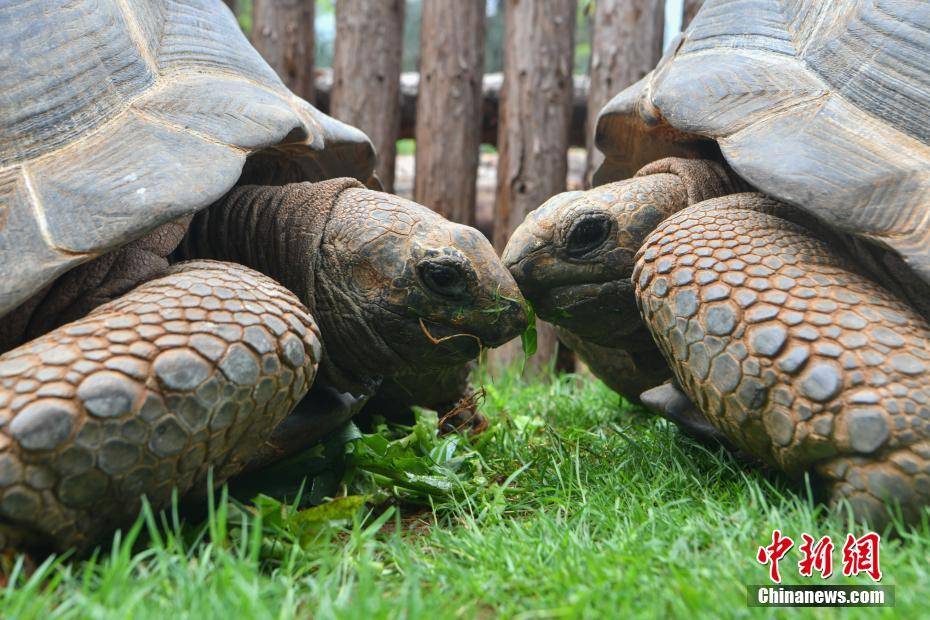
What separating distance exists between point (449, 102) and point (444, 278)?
315 cm

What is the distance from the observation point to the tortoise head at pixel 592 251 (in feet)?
8.73

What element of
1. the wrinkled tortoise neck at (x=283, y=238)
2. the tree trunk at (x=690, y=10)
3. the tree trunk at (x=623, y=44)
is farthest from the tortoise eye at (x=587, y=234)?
the tree trunk at (x=690, y=10)

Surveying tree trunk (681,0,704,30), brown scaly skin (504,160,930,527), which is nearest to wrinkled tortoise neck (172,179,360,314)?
brown scaly skin (504,160,930,527)

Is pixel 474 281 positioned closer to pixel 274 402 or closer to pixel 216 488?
pixel 274 402

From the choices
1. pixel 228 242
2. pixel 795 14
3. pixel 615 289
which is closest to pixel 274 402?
pixel 228 242

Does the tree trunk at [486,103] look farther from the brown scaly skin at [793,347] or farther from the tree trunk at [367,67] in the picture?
the brown scaly skin at [793,347]

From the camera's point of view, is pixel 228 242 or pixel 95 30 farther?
pixel 228 242

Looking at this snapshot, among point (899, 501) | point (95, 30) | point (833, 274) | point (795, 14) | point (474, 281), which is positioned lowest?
point (899, 501)

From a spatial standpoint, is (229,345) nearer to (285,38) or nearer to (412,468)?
(412,468)

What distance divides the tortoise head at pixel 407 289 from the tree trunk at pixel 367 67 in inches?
114

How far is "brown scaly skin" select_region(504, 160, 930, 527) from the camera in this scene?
1.77 metres

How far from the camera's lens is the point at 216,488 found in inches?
81.6

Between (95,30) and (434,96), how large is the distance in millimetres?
3055

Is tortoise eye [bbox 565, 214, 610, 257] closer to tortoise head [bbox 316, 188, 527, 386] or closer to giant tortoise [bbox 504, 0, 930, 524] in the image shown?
giant tortoise [bbox 504, 0, 930, 524]
